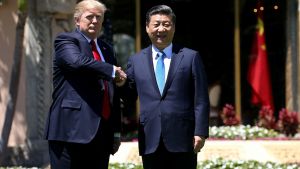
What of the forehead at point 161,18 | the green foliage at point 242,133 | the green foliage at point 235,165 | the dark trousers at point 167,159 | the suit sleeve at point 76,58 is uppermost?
the forehead at point 161,18

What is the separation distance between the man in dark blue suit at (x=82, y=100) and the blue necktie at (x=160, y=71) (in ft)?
1.06

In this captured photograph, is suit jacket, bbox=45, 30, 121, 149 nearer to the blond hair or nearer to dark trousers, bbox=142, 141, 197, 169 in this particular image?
the blond hair

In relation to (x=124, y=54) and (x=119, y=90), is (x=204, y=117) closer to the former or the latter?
(x=119, y=90)

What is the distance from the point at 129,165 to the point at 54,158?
333cm

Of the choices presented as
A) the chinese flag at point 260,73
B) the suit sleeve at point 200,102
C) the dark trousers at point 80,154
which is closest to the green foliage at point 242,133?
the chinese flag at point 260,73

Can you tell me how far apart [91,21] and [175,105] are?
0.82 meters

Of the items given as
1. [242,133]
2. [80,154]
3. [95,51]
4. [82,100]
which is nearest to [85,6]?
[95,51]

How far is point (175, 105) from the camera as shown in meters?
5.36

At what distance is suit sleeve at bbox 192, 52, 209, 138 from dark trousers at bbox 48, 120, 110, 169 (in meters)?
0.65

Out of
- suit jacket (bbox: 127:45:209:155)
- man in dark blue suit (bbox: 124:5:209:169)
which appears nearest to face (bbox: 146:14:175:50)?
man in dark blue suit (bbox: 124:5:209:169)

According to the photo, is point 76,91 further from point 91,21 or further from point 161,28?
point 161,28

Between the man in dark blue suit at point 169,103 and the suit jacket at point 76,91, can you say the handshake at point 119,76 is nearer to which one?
the suit jacket at point 76,91

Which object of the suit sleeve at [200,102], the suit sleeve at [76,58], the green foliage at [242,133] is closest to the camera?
the suit sleeve at [76,58]

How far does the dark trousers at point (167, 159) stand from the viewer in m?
5.36
